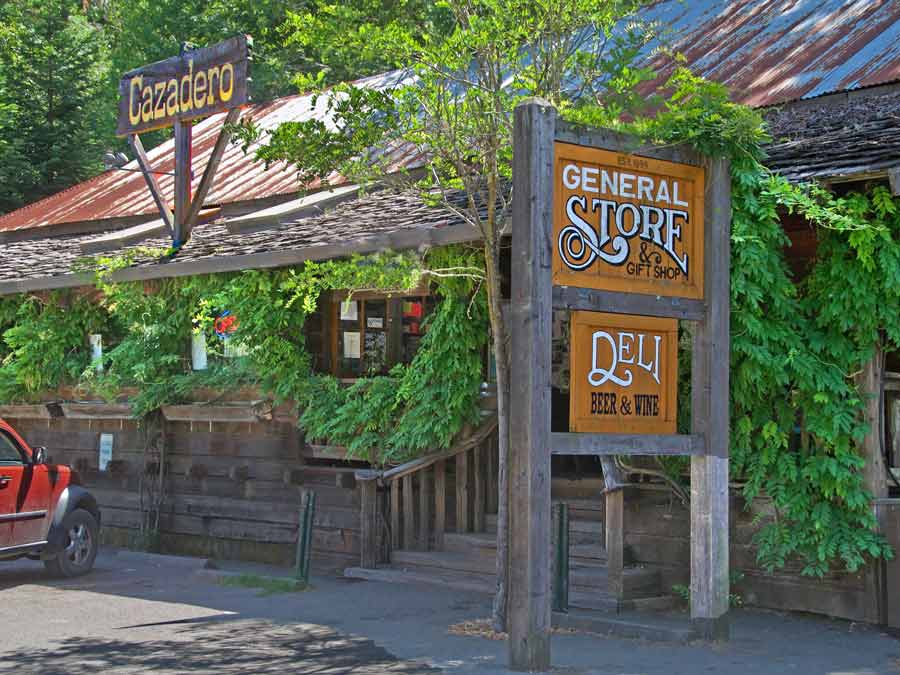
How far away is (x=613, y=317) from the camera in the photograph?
8250 millimetres

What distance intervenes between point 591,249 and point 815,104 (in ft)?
19.9

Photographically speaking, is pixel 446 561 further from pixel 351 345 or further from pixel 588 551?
pixel 351 345

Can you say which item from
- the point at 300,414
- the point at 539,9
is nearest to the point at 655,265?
the point at 539,9

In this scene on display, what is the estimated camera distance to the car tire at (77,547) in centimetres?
1299

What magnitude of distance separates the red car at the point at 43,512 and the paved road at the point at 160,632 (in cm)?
32

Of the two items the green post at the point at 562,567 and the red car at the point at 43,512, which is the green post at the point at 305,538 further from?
the green post at the point at 562,567

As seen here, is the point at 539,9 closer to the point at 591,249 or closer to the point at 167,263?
the point at 591,249

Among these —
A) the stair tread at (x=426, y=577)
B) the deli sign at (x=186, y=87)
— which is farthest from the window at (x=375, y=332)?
the deli sign at (x=186, y=87)

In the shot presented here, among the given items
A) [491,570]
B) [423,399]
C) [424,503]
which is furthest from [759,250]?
[424,503]

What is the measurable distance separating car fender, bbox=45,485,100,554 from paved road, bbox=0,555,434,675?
1.28 ft

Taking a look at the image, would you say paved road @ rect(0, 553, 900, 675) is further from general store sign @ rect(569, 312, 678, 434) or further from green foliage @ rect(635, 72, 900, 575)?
general store sign @ rect(569, 312, 678, 434)

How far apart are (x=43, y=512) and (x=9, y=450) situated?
69 centimetres

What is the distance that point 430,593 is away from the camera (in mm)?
11734

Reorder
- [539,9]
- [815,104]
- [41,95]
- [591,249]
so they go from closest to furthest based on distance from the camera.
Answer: [591,249]
[539,9]
[815,104]
[41,95]
